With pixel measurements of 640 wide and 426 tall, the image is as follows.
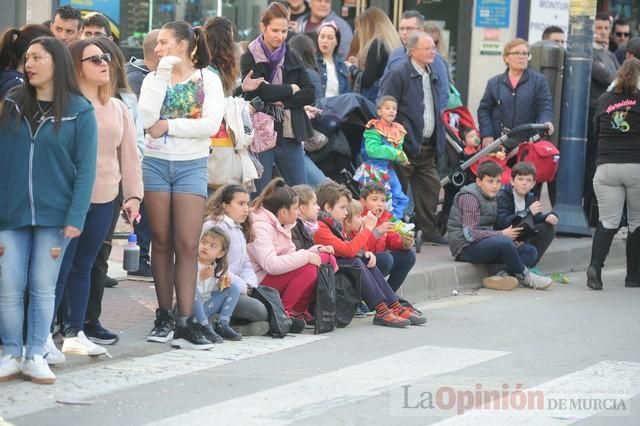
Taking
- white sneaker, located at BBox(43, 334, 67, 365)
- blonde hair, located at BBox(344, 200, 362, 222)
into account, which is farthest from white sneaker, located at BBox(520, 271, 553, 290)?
white sneaker, located at BBox(43, 334, 67, 365)

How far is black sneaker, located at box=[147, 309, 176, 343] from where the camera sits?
342 inches

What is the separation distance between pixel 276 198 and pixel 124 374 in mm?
2177

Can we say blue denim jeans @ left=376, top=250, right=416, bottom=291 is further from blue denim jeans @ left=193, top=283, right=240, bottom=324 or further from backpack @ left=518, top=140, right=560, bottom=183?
backpack @ left=518, top=140, right=560, bottom=183

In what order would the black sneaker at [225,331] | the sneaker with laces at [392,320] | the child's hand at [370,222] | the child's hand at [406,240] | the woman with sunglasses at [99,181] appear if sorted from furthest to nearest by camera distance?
the child's hand at [406,240]
the child's hand at [370,222]
the sneaker with laces at [392,320]
the black sneaker at [225,331]
the woman with sunglasses at [99,181]

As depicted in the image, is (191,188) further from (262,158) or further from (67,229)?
(262,158)

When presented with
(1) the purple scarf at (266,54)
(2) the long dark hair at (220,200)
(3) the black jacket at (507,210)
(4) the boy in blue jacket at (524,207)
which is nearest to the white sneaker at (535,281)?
(4) the boy in blue jacket at (524,207)

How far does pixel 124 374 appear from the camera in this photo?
25.9 feet

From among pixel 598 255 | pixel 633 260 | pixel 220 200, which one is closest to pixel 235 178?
pixel 220 200

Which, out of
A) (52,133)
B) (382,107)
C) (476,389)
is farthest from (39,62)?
(382,107)

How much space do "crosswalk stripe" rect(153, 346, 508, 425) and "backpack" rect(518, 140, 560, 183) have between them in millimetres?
4946

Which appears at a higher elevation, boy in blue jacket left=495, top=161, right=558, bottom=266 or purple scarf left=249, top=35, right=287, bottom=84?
purple scarf left=249, top=35, right=287, bottom=84

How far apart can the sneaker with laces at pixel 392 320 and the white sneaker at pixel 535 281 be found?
2.50 m

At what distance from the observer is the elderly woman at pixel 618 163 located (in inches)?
481

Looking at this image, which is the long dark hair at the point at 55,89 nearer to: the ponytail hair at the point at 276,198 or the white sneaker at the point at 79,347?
the white sneaker at the point at 79,347
